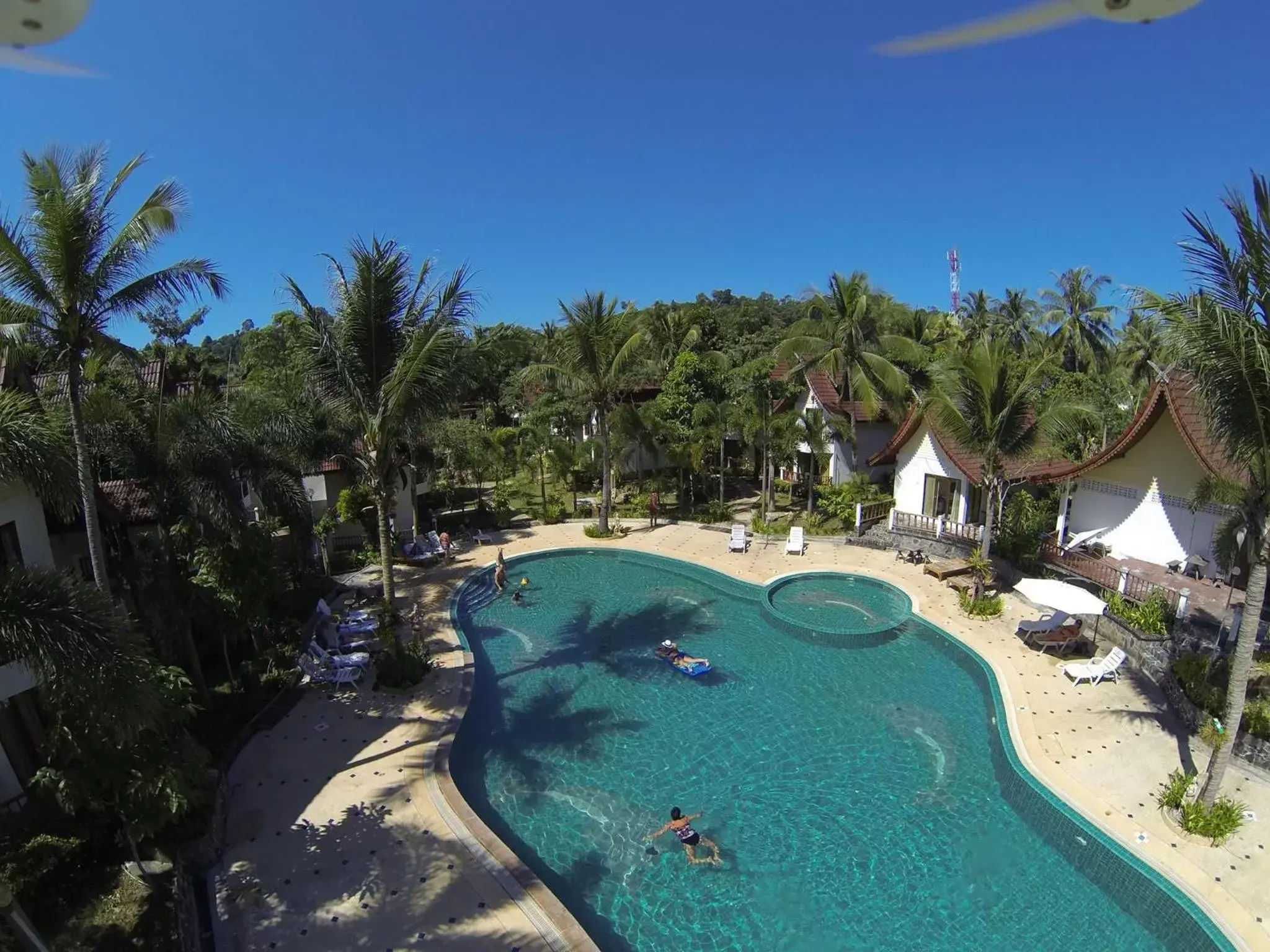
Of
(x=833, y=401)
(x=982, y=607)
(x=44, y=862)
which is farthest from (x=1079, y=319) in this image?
(x=44, y=862)

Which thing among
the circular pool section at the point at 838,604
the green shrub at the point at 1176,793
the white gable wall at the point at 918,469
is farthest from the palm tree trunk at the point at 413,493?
the green shrub at the point at 1176,793

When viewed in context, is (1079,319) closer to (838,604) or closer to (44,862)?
(838,604)

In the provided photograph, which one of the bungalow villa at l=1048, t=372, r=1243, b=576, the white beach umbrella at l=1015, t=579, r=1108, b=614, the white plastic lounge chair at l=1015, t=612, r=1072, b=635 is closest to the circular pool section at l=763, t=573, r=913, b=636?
the white plastic lounge chair at l=1015, t=612, r=1072, b=635

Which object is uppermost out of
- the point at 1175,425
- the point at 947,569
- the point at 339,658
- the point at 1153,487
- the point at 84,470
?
the point at 1175,425

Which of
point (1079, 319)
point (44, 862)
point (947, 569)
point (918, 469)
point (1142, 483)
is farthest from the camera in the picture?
point (1079, 319)

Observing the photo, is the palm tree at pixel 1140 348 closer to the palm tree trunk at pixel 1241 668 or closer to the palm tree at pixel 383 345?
the palm tree trunk at pixel 1241 668

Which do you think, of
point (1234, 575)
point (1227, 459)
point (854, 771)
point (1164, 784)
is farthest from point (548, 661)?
point (1234, 575)
